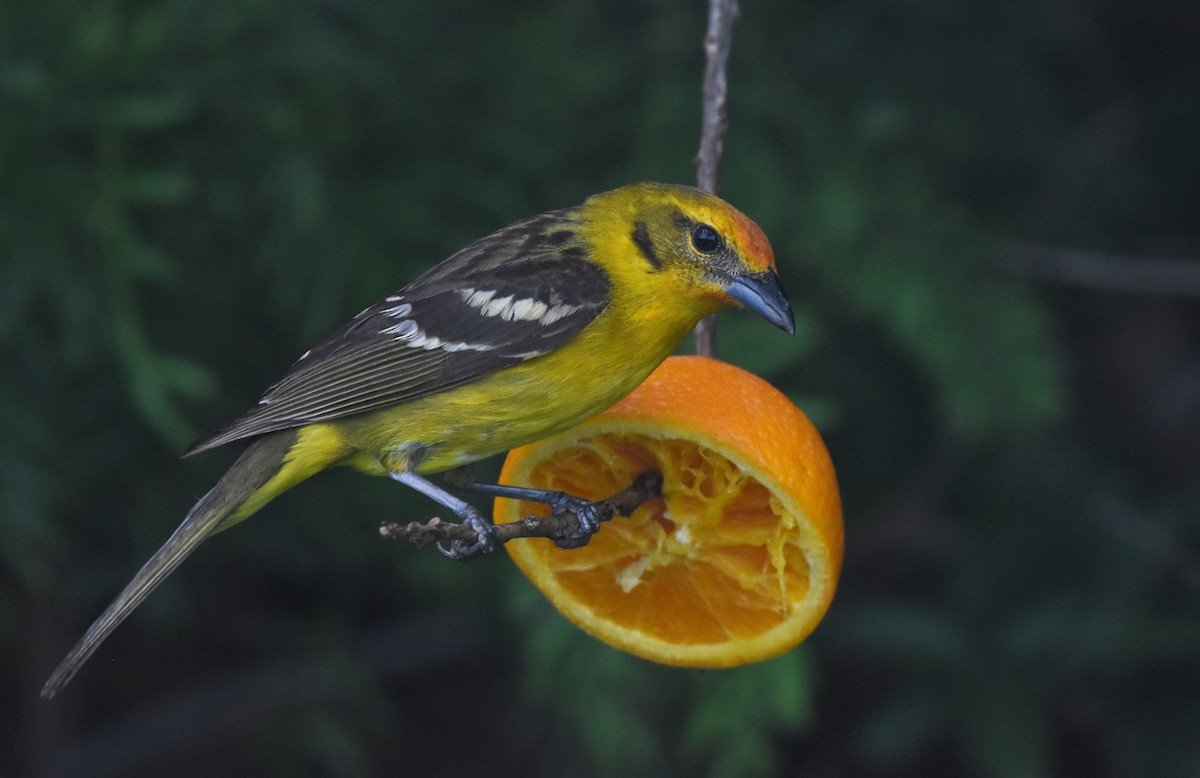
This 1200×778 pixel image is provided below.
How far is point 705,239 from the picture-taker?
2678mm

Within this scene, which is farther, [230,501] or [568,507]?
[230,501]

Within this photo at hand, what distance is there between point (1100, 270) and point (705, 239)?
2.63m

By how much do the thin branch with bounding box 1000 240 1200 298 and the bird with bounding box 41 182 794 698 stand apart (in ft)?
7.37

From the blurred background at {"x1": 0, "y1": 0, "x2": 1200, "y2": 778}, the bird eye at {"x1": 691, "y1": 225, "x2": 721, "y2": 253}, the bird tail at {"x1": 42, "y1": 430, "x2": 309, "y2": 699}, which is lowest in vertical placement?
the blurred background at {"x1": 0, "y1": 0, "x2": 1200, "y2": 778}

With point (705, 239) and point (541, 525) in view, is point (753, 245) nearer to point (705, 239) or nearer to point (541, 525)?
point (705, 239)

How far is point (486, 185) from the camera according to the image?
442 centimetres

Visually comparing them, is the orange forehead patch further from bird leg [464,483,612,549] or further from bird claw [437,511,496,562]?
bird claw [437,511,496,562]

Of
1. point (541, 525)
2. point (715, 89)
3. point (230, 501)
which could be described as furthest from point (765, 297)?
point (230, 501)

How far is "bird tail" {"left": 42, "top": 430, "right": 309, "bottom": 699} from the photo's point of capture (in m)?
2.70

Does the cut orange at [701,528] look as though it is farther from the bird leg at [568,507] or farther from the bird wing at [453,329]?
the bird wing at [453,329]

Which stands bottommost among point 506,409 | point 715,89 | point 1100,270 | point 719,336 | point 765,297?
point 1100,270

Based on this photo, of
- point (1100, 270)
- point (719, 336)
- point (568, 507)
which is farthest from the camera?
point (1100, 270)

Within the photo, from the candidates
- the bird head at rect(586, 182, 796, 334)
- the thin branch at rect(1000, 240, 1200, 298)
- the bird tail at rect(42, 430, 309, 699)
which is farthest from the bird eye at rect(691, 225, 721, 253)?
the thin branch at rect(1000, 240, 1200, 298)

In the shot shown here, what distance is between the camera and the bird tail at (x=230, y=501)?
2697mm
